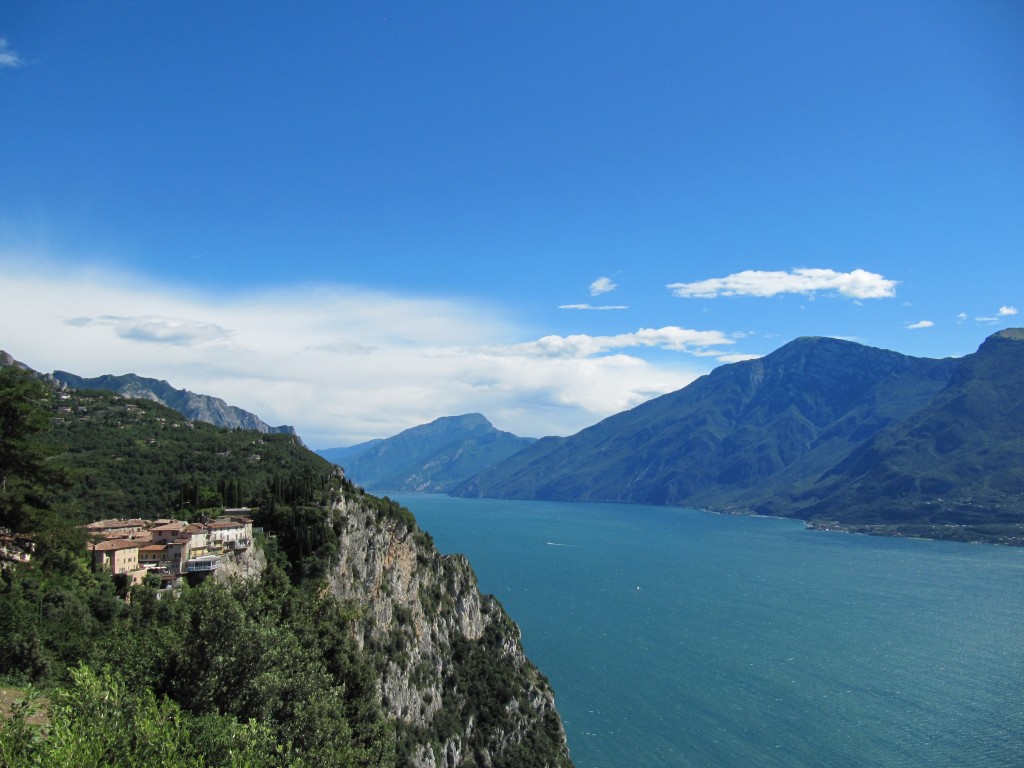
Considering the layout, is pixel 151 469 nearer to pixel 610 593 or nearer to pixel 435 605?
pixel 435 605

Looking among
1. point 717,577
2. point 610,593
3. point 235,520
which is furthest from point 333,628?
point 717,577

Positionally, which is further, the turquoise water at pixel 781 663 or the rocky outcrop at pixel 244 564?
the turquoise water at pixel 781 663

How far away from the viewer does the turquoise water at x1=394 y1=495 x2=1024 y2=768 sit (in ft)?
236

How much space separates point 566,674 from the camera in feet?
311

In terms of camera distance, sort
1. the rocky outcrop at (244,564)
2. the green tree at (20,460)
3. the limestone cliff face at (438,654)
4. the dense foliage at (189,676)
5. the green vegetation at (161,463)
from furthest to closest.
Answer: the green vegetation at (161,463), the limestone cliff face at (438,654), the rocky outcrop at (244,564), the green tree at (20,460), the dense foliage at (189,676)

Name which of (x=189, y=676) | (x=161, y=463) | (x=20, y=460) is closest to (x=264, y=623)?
(x=189, y=676)

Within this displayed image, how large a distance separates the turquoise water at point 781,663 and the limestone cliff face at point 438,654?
9016mm

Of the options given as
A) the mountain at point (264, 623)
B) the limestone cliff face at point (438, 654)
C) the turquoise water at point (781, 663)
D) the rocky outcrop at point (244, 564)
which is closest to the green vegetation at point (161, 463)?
the mountain at point (264, 623)

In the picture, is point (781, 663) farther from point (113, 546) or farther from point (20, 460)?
point (20, 460)

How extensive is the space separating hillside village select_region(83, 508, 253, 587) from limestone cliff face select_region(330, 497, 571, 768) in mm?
8654

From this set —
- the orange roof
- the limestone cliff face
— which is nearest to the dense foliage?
the orange roof

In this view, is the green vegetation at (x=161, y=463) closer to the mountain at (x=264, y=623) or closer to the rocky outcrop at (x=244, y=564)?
the mountain at (x=264, y=623)

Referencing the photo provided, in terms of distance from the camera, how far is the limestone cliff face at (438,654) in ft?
180

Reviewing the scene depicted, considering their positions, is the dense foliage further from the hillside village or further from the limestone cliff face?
the limestone cliff face
